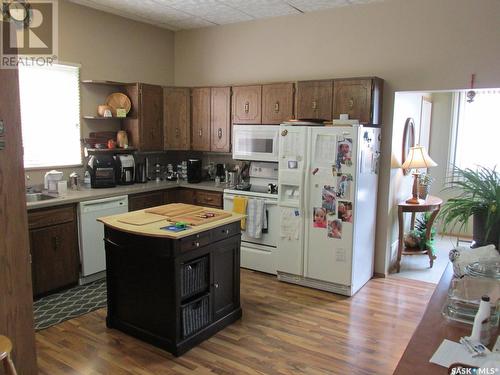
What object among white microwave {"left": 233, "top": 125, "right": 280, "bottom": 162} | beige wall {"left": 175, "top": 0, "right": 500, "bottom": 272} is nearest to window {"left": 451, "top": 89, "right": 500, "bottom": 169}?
beige wall {"left": 175, "top": 0, "right": 500, "bottom": 272}

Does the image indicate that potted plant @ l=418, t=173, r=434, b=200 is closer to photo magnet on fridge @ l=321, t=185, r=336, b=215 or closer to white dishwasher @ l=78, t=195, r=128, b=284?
photo magnet on fridge @ l=321, t=185, r=336, b=215

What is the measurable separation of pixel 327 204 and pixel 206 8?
8.53 ft

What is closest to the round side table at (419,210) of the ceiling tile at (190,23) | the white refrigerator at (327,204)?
the white refrigerator at (327,204)

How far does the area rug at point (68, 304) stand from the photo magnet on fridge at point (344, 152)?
260 centimetres

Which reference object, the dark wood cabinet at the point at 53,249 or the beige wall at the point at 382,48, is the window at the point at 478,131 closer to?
the beige wall at the point at 382,48

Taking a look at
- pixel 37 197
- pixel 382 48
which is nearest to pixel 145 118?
pixel 37 197

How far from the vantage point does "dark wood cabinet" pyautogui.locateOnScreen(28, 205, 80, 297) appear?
3707mm

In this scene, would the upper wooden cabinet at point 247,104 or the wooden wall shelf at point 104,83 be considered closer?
the wooden wall shelf at point 104,83

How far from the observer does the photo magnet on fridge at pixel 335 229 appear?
3.95 metres

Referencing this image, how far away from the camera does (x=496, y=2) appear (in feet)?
12.0

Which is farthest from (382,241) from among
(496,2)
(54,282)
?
(54,282)

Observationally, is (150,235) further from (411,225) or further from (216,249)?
(411,225)

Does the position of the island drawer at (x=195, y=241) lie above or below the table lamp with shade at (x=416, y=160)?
below

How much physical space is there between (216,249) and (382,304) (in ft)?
5.86
